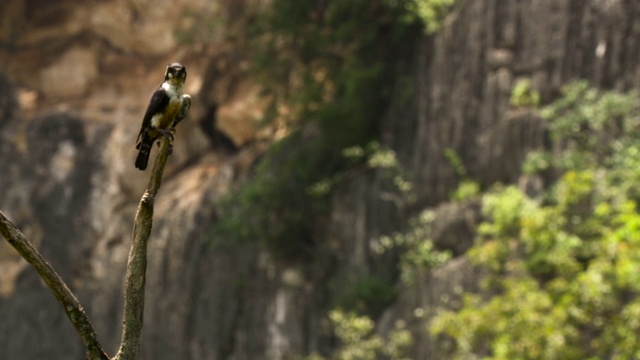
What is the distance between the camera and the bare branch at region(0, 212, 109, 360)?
11.7 ft

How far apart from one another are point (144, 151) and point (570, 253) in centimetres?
682

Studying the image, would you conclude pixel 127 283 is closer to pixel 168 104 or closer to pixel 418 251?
pixel 168 104

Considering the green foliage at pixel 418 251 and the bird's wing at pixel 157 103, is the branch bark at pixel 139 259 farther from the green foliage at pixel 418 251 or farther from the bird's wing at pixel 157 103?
the green foliage at pixel 418 251

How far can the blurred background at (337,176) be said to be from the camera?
1127 centimetres

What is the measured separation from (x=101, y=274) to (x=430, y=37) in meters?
7.19

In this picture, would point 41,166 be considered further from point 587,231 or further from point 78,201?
point 587,231

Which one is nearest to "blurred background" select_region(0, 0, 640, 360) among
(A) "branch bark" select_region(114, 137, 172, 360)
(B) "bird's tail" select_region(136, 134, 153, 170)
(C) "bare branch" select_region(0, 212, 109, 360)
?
(B) "bird's tail" select_region(136, 134, 153, 170)

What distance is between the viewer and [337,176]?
1570cm

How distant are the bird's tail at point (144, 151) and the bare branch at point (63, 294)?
1234 mm

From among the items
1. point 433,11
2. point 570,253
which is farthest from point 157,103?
point 433,11

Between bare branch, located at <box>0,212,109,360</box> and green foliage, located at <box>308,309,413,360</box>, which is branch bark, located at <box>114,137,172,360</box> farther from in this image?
green foliage, located at <box>308,309,413,360</box>

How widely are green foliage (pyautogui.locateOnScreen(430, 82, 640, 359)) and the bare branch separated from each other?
19.5ft

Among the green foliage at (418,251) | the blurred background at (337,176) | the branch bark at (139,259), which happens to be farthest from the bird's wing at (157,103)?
the green foliage at (418,251)

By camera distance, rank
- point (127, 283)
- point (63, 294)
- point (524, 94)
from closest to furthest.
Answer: point (63, 294)
point (127, 283)
point (524, 94)
